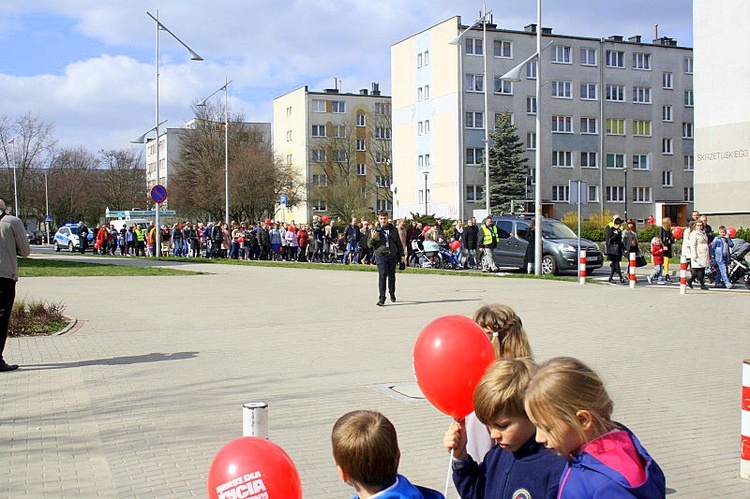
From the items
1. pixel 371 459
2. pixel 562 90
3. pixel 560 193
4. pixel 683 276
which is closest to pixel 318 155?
pixel 562 90

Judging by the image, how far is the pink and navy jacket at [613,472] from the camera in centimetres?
237

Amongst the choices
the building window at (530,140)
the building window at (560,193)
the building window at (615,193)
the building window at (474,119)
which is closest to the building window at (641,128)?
the building window at (615,193)

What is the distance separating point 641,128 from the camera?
7256cm

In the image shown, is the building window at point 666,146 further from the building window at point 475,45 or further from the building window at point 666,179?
the building window at point 475,45

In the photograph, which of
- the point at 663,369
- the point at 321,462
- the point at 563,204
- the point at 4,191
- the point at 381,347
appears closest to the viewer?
the point at 321,462

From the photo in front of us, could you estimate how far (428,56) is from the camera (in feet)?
233

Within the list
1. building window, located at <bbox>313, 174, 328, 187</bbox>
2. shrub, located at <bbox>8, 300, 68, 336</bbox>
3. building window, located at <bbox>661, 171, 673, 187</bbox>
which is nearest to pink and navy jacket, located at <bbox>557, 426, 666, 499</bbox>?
shrub, located at <bbox>8, 300, 68, 336</bbox>

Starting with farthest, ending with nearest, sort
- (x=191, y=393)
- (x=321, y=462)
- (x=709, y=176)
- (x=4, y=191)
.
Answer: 1. (x=4, y=191)
2. (x=709, y=176)
3. (x=191, y=393)
4. (x=321, y=462)

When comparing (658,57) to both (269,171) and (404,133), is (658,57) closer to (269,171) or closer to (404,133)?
(404,133)

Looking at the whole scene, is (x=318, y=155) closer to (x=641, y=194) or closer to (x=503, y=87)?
(x=503, y=87)

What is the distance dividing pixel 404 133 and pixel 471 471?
73.4 m

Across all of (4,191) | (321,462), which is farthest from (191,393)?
(4,191)

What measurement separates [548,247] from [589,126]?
4708cm

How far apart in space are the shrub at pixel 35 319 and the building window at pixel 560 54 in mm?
60768
